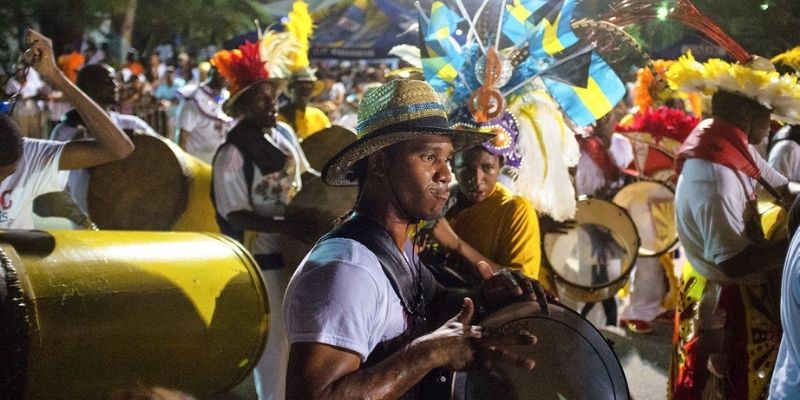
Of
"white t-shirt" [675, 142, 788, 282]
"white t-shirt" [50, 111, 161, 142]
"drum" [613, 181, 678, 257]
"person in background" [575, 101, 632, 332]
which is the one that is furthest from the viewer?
"person in background" [575, 101, 632, 332]

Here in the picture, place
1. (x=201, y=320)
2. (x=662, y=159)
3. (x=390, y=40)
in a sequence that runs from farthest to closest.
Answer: (x=390, y=40) → (x=662, y=159) → (x=201, y=320)

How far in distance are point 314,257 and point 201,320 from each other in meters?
1.71

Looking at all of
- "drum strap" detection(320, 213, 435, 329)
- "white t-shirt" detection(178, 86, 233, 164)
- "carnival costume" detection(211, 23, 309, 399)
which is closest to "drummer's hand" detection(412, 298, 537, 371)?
"drum strap" detection(320, 213, 435, 329)

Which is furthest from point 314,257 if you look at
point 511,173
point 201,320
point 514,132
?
point 511,173

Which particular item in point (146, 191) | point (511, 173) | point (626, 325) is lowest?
point (626, 325)

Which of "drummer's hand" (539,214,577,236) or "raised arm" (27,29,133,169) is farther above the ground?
"raised arm" (27,29,133,169)

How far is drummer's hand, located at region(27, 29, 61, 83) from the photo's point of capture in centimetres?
417

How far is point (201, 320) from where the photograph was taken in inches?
149

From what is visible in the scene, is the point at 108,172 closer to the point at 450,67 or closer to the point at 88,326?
the point at 450,67

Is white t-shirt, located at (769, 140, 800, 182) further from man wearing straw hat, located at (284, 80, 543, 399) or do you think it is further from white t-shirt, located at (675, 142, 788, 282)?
man wearing straw hat, located at (284, 80, 543, 399)

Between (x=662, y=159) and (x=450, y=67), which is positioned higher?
(x=450, y=67)

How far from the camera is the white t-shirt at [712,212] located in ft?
13.4

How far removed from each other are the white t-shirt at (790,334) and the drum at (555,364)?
2.04 ft

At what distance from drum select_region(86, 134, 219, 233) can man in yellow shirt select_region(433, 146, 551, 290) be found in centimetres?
250
